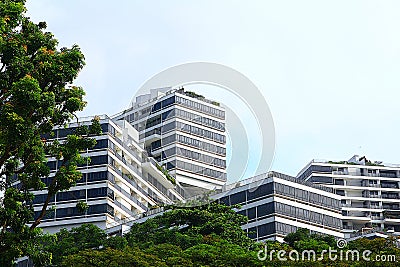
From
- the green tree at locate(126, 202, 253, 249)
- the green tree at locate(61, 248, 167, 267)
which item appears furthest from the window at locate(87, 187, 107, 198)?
the green tree at locate(61, 248, 167, 267)

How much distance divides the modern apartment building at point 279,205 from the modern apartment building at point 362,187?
1830 inches

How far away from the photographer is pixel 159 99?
117688mm

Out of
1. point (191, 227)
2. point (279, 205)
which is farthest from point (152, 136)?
point (191, 227)

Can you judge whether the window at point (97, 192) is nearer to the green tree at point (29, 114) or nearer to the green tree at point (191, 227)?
the green tree at point (191, 227)

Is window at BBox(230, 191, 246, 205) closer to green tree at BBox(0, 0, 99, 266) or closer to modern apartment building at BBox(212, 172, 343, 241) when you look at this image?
modern apartment building at BBox(212, 172, 343, 241)

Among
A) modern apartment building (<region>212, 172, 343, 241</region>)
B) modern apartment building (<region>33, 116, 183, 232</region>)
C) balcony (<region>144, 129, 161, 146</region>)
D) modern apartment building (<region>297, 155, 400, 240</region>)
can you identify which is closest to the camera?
modern apartment building (<region>212, 172, 343, 241</region>)

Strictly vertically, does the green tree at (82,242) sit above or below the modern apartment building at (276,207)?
below

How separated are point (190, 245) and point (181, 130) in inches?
→ 2139

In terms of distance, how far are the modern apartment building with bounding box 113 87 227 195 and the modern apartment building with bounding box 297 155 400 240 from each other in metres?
25.0

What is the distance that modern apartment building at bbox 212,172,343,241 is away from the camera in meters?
79.1

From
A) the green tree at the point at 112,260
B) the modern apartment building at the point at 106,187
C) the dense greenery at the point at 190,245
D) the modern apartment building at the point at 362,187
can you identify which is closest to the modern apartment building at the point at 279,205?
the dense greenery at the point at 190,245

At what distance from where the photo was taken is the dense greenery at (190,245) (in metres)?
49.7

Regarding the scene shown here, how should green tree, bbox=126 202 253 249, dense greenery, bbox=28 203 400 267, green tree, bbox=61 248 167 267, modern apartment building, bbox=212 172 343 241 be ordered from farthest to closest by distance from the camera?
1. modern apartment building, bbox=212 172 343 241
2. green tree, bbox=126 202 253 249
3. green tree, bbox=61 248 167 267
4. dense greenery, bbox=28 203 400 267

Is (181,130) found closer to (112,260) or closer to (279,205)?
(279,205)
